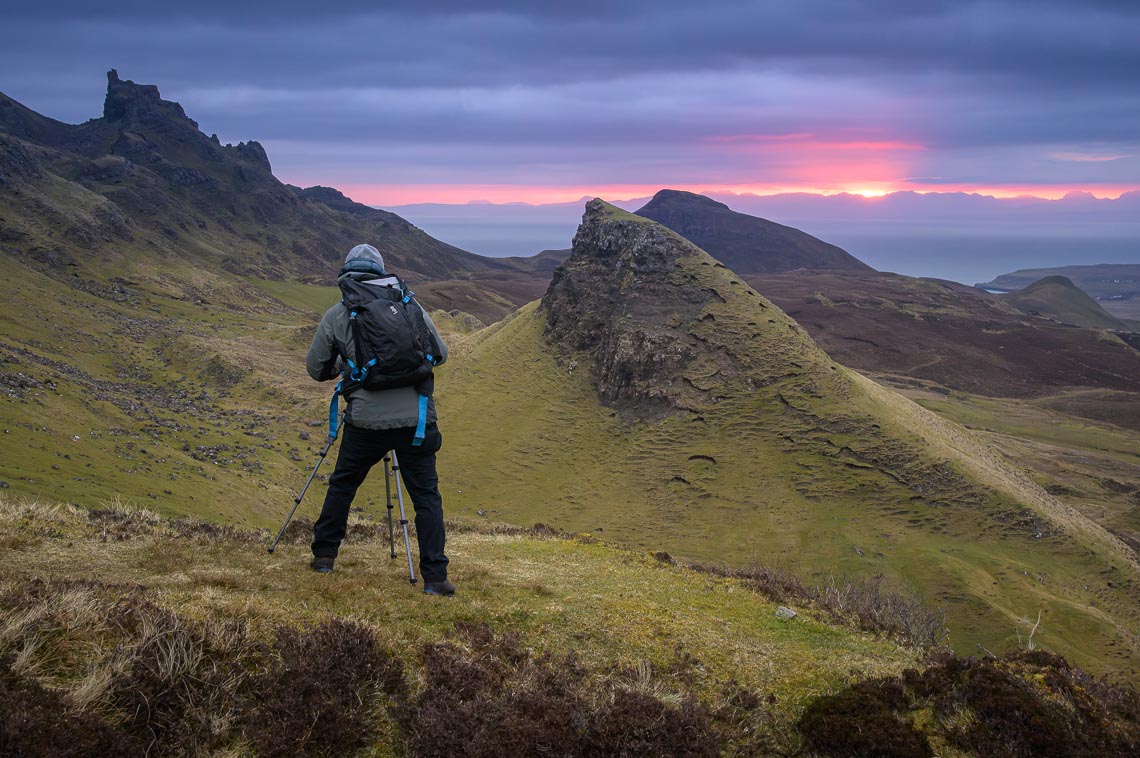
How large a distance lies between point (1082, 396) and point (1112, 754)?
11834 cm

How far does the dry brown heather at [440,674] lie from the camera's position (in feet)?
15.8

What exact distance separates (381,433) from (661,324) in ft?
116

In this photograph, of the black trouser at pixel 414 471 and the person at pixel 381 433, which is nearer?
the person at pixel 381 433

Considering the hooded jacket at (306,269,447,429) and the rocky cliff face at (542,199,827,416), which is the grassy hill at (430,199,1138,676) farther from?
the hooded jacket at (306,269,447,429)

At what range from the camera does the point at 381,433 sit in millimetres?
8156

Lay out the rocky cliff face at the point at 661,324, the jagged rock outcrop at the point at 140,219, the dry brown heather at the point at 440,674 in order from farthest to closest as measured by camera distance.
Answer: the jagged rock outcrop at the point at 140,219 < the rocky cliff face at the point at 661,324 < the dry brown heather at the point at 440,674

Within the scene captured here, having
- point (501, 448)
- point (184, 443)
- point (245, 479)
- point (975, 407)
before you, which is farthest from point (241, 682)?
point (975, 407)

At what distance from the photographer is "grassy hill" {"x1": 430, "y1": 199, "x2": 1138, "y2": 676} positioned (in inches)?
1047

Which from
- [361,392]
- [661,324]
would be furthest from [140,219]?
[361,392]

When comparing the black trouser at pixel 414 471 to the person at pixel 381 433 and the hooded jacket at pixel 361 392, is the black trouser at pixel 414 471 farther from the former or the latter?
the hooded jacket at pixel 361 392

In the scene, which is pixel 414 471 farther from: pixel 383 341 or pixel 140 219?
pixel 140 219

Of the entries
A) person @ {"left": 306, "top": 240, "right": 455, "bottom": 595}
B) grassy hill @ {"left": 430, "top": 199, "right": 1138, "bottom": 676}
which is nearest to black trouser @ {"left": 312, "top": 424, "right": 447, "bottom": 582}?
person @ {"left": 306, "top": 240, "right": 455, "bottom": 595}

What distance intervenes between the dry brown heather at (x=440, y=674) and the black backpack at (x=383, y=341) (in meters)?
2.41

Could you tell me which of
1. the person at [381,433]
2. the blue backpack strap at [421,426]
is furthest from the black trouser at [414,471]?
the blue backpack strap at [421,426]
